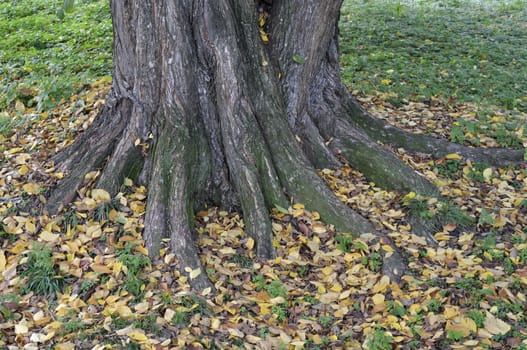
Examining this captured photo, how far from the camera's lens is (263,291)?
4.04 meters

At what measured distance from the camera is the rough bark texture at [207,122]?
4594 millimetres

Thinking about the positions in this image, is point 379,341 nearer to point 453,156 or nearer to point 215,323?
point 215,323

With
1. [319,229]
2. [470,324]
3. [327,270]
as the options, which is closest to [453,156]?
[319,229]

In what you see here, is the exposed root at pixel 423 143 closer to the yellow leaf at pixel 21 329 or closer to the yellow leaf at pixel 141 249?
the yellow leaf at pixel 141 249

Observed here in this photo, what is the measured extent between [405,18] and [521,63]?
3.46 m

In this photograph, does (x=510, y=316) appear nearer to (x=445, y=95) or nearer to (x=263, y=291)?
(x=263, y=291)

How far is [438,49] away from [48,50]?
268 inches

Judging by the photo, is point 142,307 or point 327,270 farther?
point 327,270

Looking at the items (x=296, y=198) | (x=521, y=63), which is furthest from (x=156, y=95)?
(x=521, y=63)

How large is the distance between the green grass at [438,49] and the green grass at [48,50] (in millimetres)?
3950

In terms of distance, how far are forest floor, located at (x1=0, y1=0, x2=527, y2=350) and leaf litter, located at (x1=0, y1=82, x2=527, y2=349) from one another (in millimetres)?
11

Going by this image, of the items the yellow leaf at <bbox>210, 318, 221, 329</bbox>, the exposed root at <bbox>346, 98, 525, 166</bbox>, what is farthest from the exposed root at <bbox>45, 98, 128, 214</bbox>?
the exposed root at <bbox>346, 98, 525, 166</bbox>

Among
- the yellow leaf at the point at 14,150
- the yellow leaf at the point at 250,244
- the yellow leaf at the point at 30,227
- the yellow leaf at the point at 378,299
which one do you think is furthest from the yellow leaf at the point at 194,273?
the yellow leaf at the point at 14,150

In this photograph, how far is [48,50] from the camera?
30.9 ft
